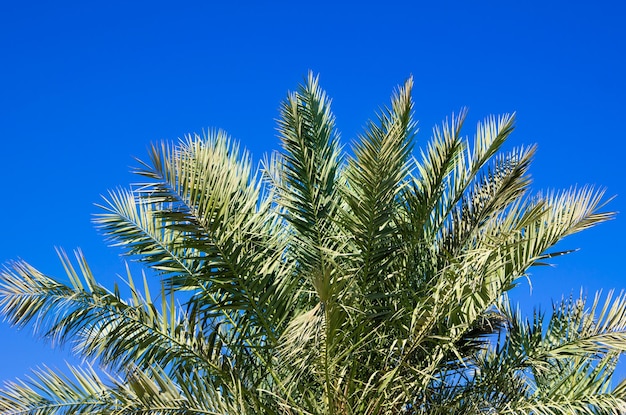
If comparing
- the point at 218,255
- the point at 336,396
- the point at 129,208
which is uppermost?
the point at 129,208

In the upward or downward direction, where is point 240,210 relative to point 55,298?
upward

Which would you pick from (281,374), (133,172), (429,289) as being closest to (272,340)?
(281,374)

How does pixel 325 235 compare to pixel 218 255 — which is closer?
pixel 218 255

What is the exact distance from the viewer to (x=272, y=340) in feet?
29.5

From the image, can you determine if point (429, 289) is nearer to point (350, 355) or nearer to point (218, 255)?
point (350, 355)

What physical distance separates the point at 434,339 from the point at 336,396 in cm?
132

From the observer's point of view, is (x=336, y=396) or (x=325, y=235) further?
(x=325, y=235)

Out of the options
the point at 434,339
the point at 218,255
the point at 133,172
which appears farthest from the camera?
the point at 434,339

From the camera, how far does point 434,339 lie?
9.20 m

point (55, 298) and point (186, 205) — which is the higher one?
point (186, 205)

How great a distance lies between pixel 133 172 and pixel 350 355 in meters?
2.84

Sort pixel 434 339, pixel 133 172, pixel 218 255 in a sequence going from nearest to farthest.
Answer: pixel 133 172 → pixel 218 255 → pixel 434 339

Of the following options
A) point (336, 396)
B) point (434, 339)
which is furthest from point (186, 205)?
point (434, 339)

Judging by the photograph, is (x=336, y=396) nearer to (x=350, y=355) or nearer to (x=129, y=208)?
(x=350, y=355)
